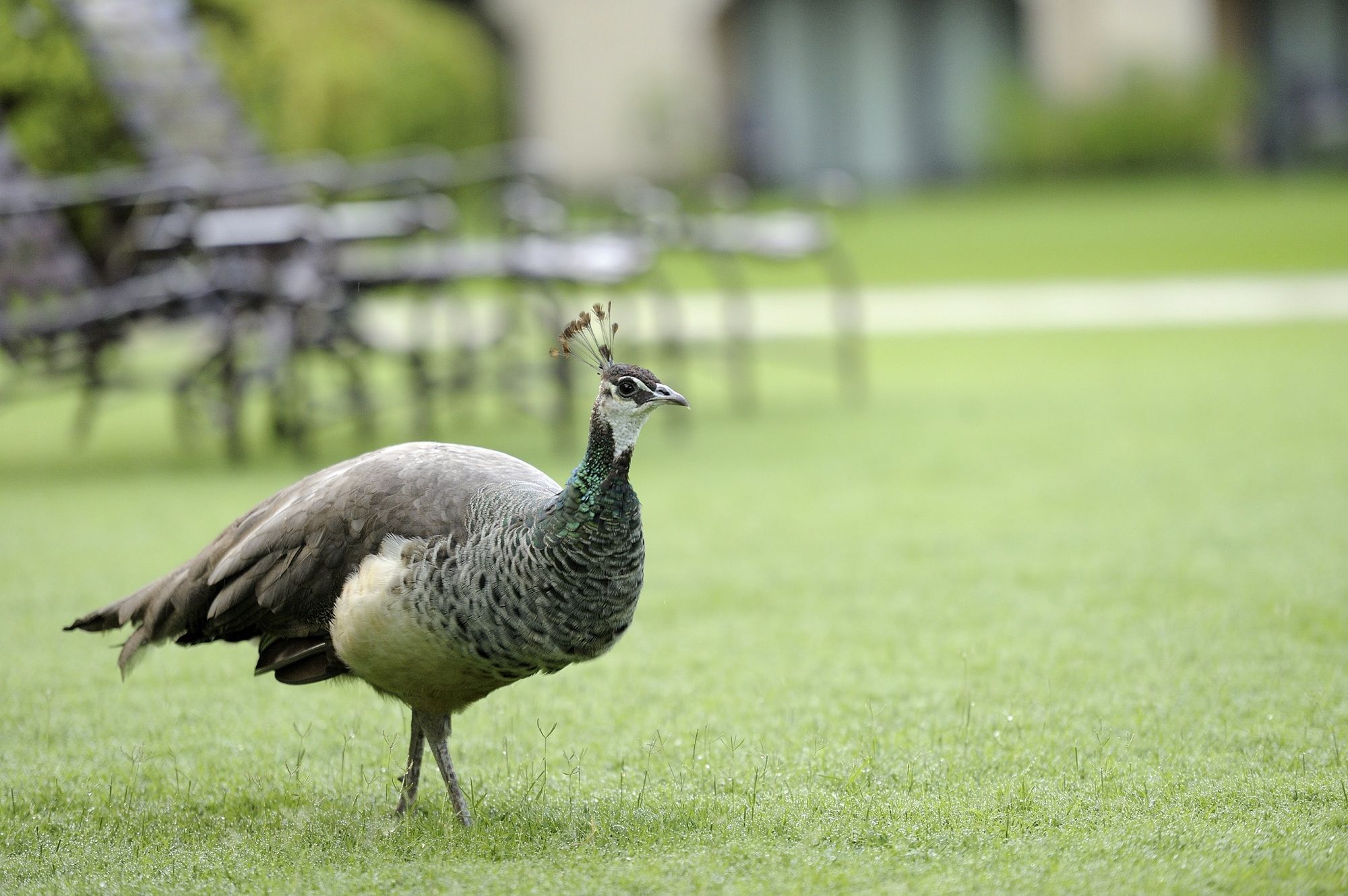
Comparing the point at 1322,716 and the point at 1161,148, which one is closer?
the point at 1322,716

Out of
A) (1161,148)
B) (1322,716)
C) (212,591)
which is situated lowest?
(1322,716)

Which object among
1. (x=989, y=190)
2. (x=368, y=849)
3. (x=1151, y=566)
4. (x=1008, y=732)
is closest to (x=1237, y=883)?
(x=1008, y=732)

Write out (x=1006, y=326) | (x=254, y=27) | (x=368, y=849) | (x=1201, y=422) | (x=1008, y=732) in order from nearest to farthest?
(x=368, y=849) → (x=1008, y=732) → (x=1201, y=422) → (x=254, y=27) → (x=1006, y=326)

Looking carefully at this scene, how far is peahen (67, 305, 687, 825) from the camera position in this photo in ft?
10.2

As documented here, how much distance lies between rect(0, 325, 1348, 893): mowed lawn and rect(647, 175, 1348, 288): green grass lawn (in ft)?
28.8

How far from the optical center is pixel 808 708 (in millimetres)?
4223

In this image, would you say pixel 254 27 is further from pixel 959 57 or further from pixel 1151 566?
pixel 959 57

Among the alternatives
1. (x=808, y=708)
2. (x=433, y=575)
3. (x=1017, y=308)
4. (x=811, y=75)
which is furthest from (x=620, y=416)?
(x=811, y=75)

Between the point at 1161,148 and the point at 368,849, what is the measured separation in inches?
892

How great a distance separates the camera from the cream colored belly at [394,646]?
3.17 metres

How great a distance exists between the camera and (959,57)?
86.4ft

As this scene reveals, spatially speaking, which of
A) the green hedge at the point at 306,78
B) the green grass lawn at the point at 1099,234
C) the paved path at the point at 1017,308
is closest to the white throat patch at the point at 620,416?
the green hedge at the point at 306,78

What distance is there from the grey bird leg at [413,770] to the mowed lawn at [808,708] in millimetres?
80

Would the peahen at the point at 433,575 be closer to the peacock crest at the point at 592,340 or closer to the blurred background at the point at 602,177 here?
the peacock crest at the point at 592,340
